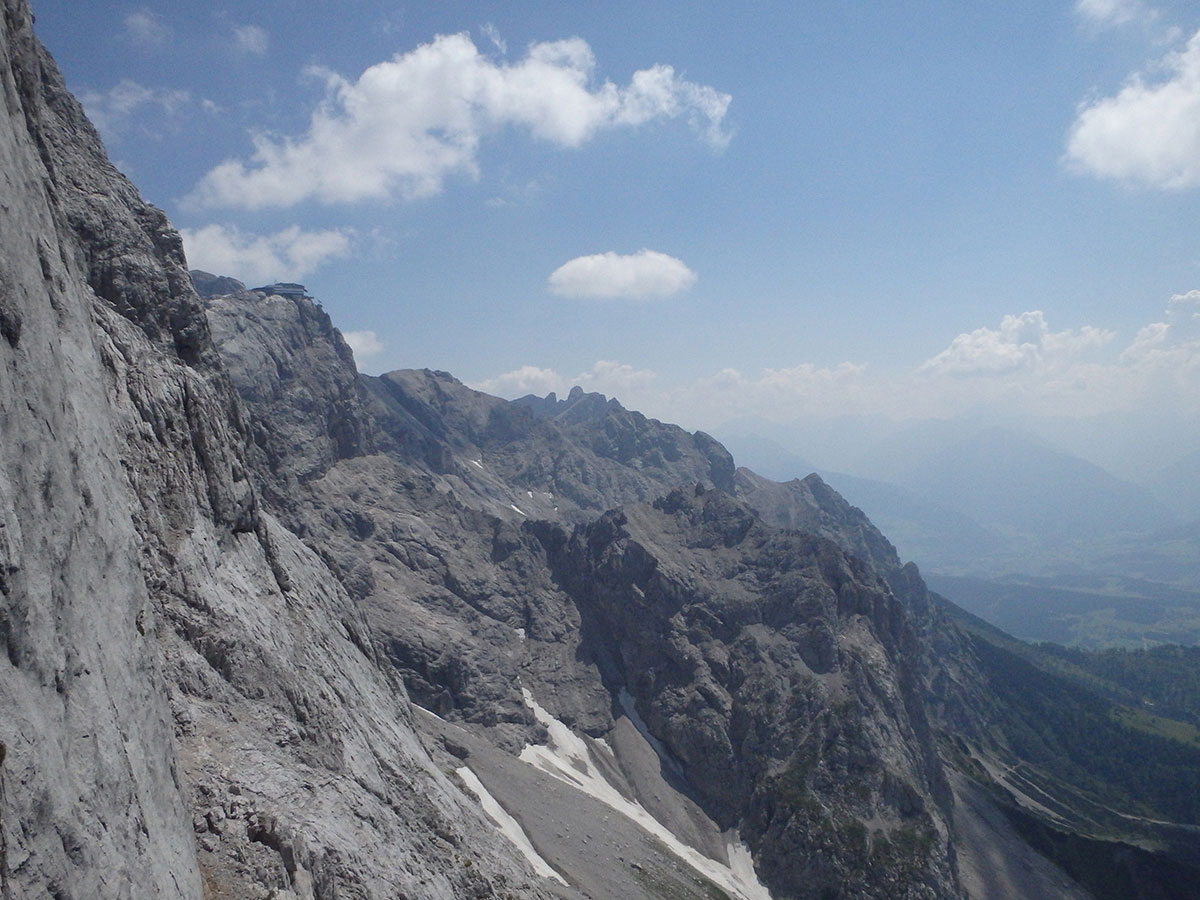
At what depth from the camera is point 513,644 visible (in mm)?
155750

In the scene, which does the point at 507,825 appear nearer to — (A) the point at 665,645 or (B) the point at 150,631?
(A) the point at 665,645

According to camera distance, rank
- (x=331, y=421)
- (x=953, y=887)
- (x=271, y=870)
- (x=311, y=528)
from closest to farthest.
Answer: (x=271, y=870)
(x=953, y=887)
(x=311, y=528)
(x=331, y=421)

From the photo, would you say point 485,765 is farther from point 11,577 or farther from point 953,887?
point 11,577

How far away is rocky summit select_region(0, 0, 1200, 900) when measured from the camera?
796 inches

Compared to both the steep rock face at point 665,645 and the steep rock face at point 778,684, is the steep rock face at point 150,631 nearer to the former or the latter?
the steep rock face at point 665,645

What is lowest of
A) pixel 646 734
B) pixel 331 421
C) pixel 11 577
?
pixel 646 734

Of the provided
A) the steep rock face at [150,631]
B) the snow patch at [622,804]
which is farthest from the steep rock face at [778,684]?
the steep rock face at [150,631]

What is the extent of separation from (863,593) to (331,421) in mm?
133439

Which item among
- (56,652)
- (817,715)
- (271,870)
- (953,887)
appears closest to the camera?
(56,652)

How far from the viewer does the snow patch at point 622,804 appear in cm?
11262

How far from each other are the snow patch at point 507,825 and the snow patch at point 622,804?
23.3 meters

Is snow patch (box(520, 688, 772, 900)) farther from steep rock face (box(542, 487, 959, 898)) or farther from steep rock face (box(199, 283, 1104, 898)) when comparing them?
steep rock face (box(542, 487, 959, 898))

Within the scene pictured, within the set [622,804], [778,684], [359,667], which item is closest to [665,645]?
[778,684]

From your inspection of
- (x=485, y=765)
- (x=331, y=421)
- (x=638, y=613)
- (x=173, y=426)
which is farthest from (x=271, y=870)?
(x=331, y=421)
